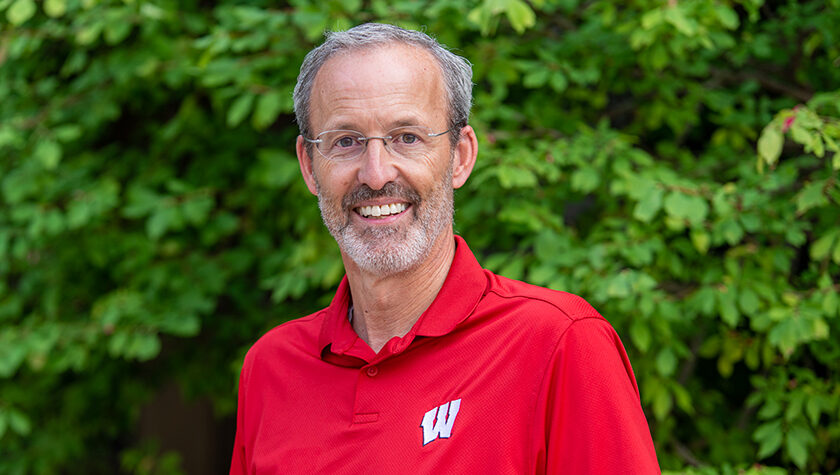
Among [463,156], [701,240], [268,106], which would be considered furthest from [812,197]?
[268,106]

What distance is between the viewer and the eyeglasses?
4.86 ft

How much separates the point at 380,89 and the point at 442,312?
44 cm

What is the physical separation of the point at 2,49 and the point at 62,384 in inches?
70.7

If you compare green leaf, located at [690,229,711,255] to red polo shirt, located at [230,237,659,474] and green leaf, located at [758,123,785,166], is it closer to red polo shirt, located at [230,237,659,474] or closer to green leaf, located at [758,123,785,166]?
green leaf, located at [758,123,785,166]

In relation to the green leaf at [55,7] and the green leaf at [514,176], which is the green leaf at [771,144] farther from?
the green leaf at [55,7]

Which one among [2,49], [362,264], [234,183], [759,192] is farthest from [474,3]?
[2,49]

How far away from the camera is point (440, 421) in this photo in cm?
134

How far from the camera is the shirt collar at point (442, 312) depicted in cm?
144

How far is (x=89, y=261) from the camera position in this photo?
3686mm

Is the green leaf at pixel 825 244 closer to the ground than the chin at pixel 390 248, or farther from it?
closer to the ground

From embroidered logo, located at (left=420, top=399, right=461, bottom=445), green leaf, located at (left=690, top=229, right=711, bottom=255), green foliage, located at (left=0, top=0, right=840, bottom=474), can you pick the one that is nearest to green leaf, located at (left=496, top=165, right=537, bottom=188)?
green foliage, located at (left=0, top=0, right=840, bottom=474)

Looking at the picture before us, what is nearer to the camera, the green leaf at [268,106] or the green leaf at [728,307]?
the green leaf at [728,307]

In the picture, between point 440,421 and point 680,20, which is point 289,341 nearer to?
point 440,421

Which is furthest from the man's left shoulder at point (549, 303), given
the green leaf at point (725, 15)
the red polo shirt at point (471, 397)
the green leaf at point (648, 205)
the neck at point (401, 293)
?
the green leaf at point (725, 15)
